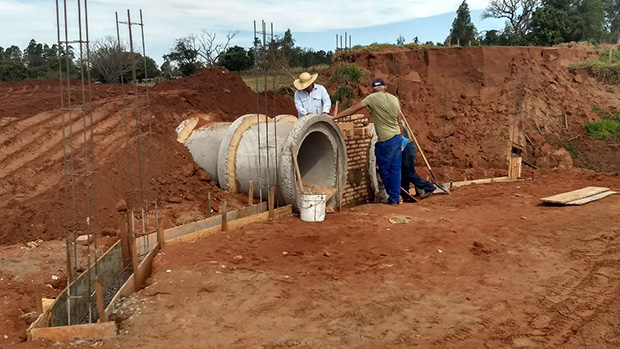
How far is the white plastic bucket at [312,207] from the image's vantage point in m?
7.36

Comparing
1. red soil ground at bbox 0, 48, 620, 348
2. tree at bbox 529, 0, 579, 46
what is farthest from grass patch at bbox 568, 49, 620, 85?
tree at bbox 529, 0, 579, 46

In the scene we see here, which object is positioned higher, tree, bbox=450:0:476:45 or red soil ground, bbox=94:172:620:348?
tree, bbox=450:0:476:45

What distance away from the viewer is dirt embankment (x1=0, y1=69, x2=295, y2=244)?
286 inches

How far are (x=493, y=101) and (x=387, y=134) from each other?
8585 millimetres

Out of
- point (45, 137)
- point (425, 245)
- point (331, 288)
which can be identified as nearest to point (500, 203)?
point (425, 245)

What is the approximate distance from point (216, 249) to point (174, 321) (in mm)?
1747

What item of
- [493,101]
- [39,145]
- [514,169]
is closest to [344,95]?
[493,101]

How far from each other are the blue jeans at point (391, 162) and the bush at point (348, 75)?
25.5ft

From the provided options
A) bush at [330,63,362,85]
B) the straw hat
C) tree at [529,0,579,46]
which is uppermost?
tree at [529,0,579,46]

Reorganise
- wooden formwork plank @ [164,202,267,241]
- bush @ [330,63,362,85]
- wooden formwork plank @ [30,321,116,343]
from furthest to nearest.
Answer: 1. bush @ [330,63,362,85]
2. wooden formwork plank @ [164,202,267,241]
3. wooden formwork plank @ [30,321,116,343]

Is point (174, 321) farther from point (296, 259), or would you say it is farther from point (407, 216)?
point (407, 216)

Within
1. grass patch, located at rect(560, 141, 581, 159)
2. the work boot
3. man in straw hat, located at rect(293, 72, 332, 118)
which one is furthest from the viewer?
grass patch, located at rect(560, 141, 581, 159)

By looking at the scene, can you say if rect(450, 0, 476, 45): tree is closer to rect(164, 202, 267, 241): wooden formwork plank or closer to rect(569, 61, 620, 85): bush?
rect(569, 61, 620, 85): bush

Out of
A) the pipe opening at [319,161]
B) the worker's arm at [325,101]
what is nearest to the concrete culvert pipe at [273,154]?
the pipe opening at [319,161]
